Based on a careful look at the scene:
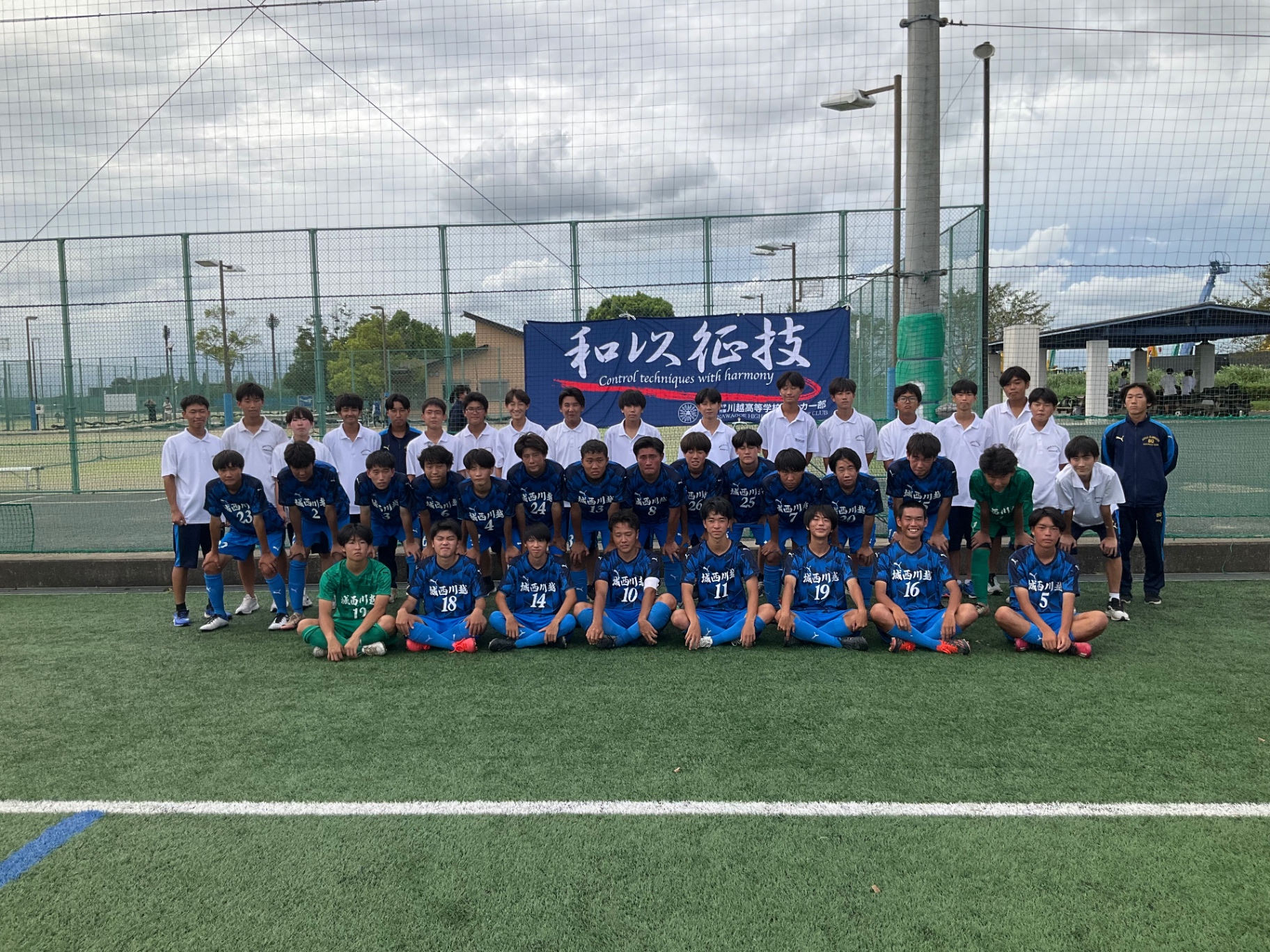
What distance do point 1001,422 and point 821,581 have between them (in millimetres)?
2314

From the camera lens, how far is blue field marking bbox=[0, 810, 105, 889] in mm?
2945

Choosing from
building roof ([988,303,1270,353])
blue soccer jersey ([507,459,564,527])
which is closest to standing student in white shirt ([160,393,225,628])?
blue soccer jersey ([507,459,564,527])

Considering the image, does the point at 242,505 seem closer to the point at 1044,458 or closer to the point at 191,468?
the point at 191,468

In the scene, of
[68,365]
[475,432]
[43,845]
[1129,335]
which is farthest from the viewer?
Result: [1129,335]

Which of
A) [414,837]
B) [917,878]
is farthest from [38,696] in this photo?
[917,878]

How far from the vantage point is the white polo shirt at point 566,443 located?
6.96 metres

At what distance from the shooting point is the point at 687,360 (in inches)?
318

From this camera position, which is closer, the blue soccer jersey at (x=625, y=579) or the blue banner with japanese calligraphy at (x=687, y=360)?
the blue soccer jersey at (x=625, y=579)

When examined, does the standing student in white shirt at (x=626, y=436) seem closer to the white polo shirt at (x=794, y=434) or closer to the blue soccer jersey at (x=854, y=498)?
the white polo shirt at (x=794, y=434)

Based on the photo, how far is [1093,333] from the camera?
12.2m

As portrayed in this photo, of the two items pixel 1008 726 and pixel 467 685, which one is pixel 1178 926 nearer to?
pixel 1008 726

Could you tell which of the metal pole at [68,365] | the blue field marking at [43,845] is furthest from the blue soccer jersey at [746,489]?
the metal pole at [68,365]

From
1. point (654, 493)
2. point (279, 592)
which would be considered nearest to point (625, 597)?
point (654, 493)

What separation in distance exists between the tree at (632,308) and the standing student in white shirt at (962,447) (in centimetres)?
286
